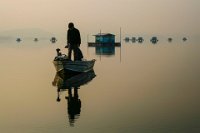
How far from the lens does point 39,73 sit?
11.8m

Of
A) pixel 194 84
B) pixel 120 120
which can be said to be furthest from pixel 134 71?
pixel 120 120

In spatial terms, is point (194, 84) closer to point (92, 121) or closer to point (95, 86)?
point (95, 86)

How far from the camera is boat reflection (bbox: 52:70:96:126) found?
6993 mm

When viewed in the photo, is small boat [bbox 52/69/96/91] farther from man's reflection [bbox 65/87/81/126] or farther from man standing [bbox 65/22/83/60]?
man's reflection [bbox 65/87/81/126]

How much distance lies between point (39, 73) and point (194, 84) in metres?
3.67

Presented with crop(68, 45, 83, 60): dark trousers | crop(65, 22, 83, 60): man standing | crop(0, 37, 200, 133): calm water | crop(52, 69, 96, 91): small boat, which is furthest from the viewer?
crop(68, 45, 83, 60): dark trousers

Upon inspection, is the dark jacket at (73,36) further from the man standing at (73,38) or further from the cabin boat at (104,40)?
the cabin boat at (104,40)

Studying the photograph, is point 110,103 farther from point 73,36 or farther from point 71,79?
point 73,36

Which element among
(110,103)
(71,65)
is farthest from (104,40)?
(110,103)

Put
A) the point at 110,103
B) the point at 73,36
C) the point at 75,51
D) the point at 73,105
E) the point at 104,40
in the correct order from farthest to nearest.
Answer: the point at 104,40
the point at 75,51
the point at 73,36
the point at 110,103
the point at 73,105

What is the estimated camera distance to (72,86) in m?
9.30

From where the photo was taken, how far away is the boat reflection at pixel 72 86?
275 inches

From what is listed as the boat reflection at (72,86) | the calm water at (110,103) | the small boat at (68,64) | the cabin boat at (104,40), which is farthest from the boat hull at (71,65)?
the cabin boat at (104,40)

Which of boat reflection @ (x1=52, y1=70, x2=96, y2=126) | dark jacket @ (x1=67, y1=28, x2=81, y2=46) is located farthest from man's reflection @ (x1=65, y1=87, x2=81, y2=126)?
dark jacket @ (x1=67, y1=28, x2=81, y2=46)
